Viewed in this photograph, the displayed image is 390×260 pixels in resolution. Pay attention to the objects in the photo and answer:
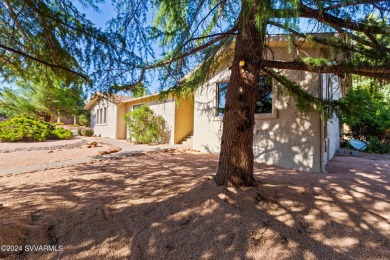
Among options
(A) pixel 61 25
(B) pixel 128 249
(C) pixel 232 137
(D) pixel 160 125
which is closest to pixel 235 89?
(C) pixel 232 137

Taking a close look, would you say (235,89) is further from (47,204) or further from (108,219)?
(47,204)

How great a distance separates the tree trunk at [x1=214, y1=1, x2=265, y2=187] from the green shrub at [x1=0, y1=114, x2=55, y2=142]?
14.8 metres

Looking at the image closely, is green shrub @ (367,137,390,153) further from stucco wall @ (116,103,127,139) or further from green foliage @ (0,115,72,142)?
green foliage @ (0,115,72,142)

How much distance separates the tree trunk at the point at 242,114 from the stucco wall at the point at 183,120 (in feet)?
26.5

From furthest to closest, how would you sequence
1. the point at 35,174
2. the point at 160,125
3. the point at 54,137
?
1. the point at 54,137
2. the point at 160,125
3. the point at 35,174

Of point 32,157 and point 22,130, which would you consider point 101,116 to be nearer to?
point 22,130

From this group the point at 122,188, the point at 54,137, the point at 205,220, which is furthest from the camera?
the point at 54,137

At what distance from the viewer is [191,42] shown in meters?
3.96

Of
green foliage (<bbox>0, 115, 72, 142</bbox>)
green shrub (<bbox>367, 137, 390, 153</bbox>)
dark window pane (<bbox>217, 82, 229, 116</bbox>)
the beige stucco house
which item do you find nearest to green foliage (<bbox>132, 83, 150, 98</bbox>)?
dark window pane (<bbox>217, 82, 229, 116</bbox>)

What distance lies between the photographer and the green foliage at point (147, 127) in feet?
40.7

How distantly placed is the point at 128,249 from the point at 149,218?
62 centimetres

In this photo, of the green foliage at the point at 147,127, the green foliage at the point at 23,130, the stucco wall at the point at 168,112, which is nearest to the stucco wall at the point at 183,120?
the stucco wall at the point at 168,112

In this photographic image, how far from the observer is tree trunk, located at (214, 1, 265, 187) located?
3.55 metres

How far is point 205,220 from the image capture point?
285 centimetres
